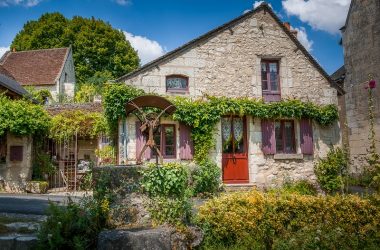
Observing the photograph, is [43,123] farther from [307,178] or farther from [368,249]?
[368,249]

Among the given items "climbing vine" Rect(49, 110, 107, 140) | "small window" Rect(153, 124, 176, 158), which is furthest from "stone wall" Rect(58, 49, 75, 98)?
"small window" Rect(153, 124, 176, 158)

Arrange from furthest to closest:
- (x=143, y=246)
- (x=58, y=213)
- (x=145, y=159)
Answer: (x=145, y=159) < (x=58, y=213) < (x=143, y=246)

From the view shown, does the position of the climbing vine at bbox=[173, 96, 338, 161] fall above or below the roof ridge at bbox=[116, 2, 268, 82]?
below

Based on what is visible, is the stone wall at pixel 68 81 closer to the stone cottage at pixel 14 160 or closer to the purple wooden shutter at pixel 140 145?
the stone cottage at pixel 14 160

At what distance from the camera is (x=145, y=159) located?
10.9 m

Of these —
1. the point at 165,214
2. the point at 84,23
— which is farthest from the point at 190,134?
the point at 84,23

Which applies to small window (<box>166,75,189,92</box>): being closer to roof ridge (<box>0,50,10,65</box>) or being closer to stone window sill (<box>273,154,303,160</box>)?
stone window sill (<box>273,154,303,160</box>)

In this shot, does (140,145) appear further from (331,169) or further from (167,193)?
(331,169)

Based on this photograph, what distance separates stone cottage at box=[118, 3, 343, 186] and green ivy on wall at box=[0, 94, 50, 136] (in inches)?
146

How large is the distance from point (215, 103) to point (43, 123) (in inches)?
263

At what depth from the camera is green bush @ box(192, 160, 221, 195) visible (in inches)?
406

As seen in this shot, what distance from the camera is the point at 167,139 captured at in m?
11.5

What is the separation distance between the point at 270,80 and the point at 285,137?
2234 mm

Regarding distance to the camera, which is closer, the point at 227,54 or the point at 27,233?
the point at 27,233
